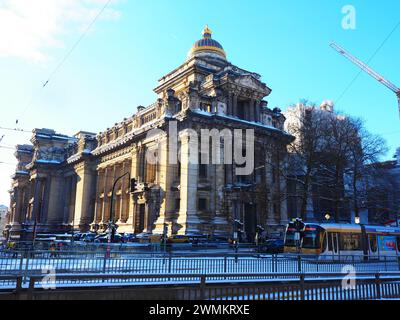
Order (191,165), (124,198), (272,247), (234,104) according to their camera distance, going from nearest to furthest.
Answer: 1. (272,247)
2. (191,165)
3. (234,104)
4. (124,198)

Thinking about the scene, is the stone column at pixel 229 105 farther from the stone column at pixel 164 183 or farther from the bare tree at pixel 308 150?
the stone column at pixel 164 183

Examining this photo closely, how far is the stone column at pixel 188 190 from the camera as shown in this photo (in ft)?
126

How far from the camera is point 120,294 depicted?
8.88 metres

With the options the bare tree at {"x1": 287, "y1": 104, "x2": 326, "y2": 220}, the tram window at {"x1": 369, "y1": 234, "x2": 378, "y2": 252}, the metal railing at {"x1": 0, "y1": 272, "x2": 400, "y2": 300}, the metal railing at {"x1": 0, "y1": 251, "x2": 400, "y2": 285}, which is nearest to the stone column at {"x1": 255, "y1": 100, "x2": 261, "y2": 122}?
the bare tree at {"x1": 287, "y1": 104, "x2": 326, "y2": 220}

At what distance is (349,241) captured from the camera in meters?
28.7

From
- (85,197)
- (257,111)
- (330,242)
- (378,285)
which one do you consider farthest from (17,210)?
(378,285)

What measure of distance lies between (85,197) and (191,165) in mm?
28884

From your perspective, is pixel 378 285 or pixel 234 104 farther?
pixel 234 104

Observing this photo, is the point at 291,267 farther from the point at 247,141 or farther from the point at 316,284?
the point at 247,141

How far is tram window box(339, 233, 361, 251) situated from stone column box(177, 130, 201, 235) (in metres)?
14.4

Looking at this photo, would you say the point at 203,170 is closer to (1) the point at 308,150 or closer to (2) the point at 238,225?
(2) the point at 238,225

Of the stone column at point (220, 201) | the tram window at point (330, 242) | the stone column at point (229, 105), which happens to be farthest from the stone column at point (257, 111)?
the tram window at point (330, 242)

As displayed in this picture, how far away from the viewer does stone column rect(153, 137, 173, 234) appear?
4109 cm
